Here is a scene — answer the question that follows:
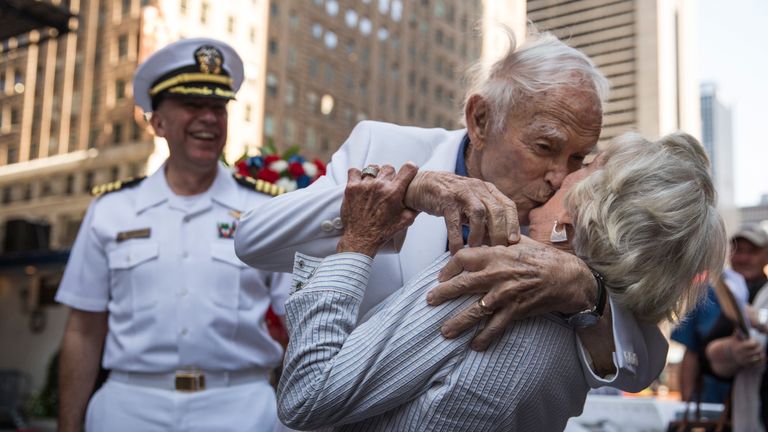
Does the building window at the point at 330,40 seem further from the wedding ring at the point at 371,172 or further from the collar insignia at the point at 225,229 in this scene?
the wedding ring at the point at 371,172

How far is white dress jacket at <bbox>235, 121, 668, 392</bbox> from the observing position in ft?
5.87

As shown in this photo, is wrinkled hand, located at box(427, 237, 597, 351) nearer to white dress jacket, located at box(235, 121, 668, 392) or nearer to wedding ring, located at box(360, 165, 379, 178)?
white dress jacket, located at box(235, 121, 668, 392)

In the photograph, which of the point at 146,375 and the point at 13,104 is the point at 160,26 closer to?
the point at 13,104

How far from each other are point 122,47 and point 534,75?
35.8m

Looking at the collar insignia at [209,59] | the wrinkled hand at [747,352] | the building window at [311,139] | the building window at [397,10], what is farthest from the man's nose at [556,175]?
the building window at [397,10]

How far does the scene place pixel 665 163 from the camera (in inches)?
68.0

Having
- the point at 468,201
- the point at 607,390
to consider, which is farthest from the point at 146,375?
the point at 607,390

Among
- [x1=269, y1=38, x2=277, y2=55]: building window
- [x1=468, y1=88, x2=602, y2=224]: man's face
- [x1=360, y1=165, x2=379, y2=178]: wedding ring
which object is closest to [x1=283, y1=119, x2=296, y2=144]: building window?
[x1=269, y1=38, x2=277, y2=55]: building window

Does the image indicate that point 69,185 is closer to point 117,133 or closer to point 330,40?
point 117,133

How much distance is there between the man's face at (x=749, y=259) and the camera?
528 centimetres

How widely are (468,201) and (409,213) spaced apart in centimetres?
19

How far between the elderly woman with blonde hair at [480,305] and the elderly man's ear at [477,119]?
42 cm

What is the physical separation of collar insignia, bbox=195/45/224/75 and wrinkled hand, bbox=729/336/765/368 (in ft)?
9.35

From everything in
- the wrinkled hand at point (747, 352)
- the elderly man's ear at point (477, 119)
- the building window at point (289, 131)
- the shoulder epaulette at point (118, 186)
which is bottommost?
the wrinkled hand at point (747, 352)
